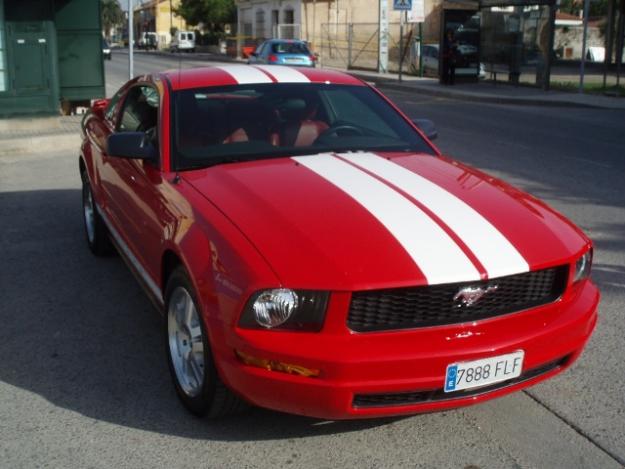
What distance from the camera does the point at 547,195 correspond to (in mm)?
8547

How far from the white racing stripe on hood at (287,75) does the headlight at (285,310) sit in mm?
2226

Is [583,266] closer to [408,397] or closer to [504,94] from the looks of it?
[408,397]

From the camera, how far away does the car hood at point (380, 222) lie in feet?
10.3

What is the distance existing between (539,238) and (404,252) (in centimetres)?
69

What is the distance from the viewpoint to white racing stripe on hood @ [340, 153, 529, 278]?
10.6 ft

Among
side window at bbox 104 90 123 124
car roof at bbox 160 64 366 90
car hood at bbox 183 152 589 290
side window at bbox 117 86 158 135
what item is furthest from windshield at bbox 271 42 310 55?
car hood at bbox 183 152 589 290

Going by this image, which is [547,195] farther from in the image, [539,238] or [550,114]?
[550,114]

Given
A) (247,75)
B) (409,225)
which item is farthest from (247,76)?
(409,225)

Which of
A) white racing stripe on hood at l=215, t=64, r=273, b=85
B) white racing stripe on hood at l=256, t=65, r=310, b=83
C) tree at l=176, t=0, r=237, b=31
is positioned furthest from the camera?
tree at l=176, t=0, r=237, b=31

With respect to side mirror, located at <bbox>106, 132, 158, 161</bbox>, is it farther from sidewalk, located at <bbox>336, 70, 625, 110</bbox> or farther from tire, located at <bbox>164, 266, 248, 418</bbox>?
sidewalk, located at <bbox>336, 70, 625, 110</bbox>

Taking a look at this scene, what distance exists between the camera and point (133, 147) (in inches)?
173

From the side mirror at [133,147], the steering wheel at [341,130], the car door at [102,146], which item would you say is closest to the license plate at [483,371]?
the steering wheel at [341,130]

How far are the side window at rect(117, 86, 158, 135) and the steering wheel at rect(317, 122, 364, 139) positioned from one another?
3.36ft

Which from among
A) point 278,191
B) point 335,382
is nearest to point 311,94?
point 278,191
